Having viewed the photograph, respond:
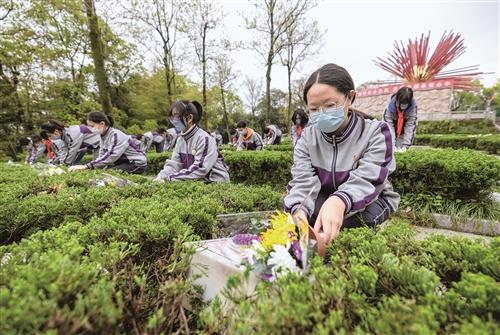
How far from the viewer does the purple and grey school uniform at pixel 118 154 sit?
5.90m

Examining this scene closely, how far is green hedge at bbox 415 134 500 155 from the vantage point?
11633 millimetres

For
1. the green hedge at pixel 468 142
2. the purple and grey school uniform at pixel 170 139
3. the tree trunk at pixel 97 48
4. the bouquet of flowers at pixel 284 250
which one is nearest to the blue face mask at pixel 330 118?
the bouquet of flowers at pixel 284 250

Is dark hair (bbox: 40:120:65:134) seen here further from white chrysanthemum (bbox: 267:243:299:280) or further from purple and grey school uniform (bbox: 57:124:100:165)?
white chrysanthemum (bbox: 267:243:299:280)

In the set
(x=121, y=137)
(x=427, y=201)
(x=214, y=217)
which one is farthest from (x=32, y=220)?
(x=427, y=201)

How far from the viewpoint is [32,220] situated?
2.45 m

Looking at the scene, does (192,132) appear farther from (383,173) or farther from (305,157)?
(383,173)

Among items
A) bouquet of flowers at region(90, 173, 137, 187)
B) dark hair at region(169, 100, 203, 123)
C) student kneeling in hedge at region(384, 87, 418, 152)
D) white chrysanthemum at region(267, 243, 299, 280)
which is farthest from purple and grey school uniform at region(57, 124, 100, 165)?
A: white chrysanthemum at region(267, 243, 299, 280)

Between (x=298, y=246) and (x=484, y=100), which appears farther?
(x=484, y=100)

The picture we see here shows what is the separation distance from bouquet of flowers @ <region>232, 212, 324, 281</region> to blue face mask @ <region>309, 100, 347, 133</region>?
96cm

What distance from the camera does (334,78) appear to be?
1.98 metres

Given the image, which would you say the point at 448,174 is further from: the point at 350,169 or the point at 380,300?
the point at 380,300

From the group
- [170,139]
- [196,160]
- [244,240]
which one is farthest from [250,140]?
[244,240]

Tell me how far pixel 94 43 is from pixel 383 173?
443 inches

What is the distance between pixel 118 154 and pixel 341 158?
5.17 metres
